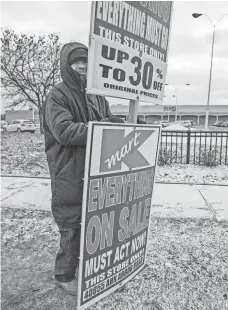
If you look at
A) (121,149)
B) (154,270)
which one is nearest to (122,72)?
(121,149)

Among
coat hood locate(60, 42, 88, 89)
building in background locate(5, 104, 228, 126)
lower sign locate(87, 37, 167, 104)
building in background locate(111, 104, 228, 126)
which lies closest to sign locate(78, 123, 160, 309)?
lower sign locate(87, 37, 167, 104)

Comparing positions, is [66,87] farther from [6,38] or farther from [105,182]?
[6,38]

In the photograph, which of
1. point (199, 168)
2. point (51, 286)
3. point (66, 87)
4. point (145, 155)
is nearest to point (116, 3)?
point (66, 87)

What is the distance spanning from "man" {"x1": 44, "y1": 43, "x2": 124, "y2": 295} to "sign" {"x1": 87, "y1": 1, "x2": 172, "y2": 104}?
0.22 metres

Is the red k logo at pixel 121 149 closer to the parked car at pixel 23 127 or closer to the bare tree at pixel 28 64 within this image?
the bare tree at pixel 28 64

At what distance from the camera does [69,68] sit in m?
2.01

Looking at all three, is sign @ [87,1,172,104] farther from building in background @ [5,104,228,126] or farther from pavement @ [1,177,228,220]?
building in background @ [5,104,228,126]

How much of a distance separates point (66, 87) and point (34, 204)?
2.77 m

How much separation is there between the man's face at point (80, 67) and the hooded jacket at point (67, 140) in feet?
0.08

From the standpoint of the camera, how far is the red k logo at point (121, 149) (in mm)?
1949

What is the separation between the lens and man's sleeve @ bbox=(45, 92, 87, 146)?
1.88 meters

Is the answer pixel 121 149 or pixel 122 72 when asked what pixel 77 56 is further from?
pixel 121 149

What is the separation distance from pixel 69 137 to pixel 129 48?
2.46 ft

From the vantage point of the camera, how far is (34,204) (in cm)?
438
